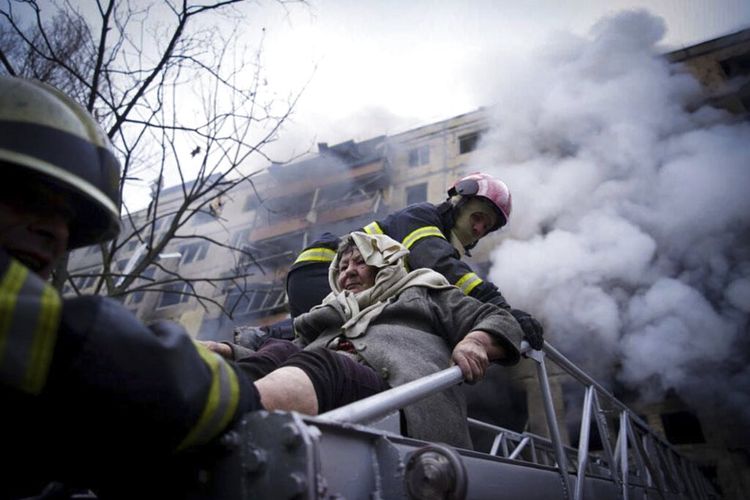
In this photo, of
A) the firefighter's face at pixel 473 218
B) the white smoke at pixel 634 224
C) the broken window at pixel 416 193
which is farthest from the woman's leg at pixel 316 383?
the broken window at pixel 416 193

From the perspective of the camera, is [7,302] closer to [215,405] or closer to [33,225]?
[215,405]

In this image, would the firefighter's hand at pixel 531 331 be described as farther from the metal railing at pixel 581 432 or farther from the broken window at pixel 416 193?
the broken window at pixel 416 193

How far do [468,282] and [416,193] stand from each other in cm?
1613

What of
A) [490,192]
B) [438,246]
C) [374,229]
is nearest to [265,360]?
[438,246]

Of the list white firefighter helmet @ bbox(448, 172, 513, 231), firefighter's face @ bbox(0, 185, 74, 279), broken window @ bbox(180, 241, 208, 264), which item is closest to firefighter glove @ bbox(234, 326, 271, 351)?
firefighter's face @ bbox(0, 185, 74, 279)

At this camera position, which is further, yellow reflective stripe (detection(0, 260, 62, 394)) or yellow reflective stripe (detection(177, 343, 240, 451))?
yellow reflective stripe (detection(177, 343, 240, 451))

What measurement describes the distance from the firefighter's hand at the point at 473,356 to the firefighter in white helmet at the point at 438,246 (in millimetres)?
431

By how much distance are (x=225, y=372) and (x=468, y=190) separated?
3314 millimetres

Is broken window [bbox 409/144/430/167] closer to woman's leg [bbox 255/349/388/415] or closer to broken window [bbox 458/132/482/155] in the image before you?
broken window [bbox 458/132/482/155]

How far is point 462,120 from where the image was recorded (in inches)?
747

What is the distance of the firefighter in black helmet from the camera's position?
57 centimetres

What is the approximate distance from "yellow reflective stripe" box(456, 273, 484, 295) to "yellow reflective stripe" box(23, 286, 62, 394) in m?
2.24

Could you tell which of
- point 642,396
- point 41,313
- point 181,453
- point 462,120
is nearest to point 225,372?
point 181,453

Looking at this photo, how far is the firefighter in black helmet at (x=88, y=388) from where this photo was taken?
0.57 m
